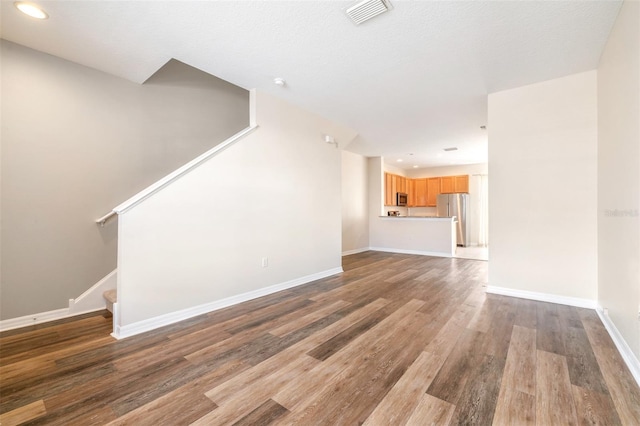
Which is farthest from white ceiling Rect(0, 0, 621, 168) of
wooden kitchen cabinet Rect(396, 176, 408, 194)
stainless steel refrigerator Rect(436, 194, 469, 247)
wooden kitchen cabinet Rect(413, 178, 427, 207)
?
wooden kitchen cabinet Rect(413, 178, 427, 207)

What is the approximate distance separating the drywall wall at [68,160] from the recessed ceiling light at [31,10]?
695 millimetres

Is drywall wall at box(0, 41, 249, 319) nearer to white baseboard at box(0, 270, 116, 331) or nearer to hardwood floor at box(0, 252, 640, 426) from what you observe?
white baseboard at box(0, 270, 116, 331)

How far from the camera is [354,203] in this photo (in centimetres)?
698

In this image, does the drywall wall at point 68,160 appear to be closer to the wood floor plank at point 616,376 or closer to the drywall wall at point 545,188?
the drywall wall at point 545,188

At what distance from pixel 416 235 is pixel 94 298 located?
257 inches

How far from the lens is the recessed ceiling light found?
1.96m

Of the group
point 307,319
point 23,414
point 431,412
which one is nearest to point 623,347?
point 431,412

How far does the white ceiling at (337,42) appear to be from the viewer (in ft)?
6.46

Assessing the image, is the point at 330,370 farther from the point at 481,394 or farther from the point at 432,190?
the point at 432,190

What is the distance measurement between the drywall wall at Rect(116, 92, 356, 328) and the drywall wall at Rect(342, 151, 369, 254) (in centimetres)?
197

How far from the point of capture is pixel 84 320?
266 centimetres

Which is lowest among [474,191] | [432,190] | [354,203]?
[354,203]

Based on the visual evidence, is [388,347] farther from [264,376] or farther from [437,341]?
[264,376]

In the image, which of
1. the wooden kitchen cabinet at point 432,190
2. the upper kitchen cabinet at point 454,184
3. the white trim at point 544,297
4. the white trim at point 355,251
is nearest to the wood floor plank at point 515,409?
the white trim at point 544,297
